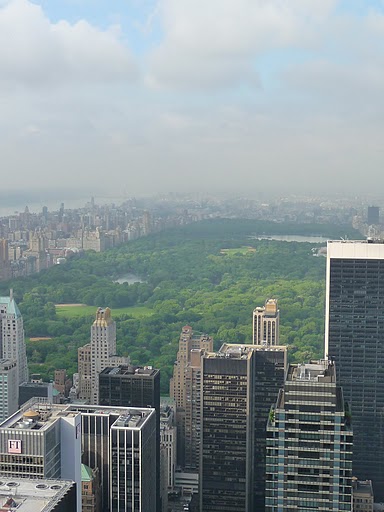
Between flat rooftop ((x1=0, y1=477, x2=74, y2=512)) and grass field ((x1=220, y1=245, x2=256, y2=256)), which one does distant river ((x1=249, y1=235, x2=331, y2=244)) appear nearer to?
grass field ((x1=220, y1=245, x2=256, y2=256))

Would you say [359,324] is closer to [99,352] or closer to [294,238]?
[294,238]

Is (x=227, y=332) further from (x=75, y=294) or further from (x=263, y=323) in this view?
(x=75, y=294)

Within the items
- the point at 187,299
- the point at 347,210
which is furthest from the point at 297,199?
the point at 187,299

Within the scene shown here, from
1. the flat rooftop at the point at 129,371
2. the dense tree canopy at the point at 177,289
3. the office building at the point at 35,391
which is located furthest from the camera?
the dense tree canopy at the point at 177,289

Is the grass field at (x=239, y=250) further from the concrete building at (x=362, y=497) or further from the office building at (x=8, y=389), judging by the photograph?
the concrete building at (x=362, y=497)

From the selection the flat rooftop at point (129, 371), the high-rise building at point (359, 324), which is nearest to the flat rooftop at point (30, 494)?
the flat rooftop at point (129, 371)

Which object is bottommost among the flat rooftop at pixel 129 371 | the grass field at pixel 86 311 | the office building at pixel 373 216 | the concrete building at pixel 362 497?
the concrete building at pixel 362 497
